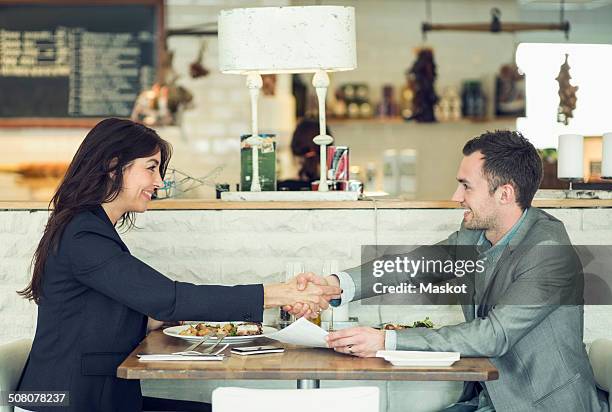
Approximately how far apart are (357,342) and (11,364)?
950mm

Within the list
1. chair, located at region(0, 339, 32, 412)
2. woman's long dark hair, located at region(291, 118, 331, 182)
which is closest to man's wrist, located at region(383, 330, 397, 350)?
chair, located at region(0, 339, 32, 412)

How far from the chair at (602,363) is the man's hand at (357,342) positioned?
69 centimetres

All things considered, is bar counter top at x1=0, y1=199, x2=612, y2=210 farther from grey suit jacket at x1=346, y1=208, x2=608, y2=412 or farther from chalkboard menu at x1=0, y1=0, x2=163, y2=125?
chalkboard menu at x1=0, y1=0, x2=163, y2=125

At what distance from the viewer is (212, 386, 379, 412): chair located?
2.17m

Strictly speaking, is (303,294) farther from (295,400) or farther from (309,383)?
(295,400)

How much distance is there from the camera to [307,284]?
9.85ft

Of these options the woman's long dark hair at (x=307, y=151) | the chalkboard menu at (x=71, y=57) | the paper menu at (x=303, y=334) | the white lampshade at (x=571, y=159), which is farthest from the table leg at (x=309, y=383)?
the chalkboard menu at (x=71, y=57)

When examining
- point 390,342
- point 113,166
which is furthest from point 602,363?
point 113,166

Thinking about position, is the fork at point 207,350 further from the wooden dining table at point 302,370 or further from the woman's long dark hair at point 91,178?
the woman's long dark hair at point 91,178

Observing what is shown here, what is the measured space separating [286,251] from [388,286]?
0.36 m

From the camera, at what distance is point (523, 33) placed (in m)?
7.64

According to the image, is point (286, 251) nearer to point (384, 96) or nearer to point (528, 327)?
point (528, 327)

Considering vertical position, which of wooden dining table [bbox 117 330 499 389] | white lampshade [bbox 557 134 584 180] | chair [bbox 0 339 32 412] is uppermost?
white lampshade [bbox 557 134 584 180]

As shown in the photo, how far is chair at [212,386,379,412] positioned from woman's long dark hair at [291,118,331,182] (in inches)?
118
